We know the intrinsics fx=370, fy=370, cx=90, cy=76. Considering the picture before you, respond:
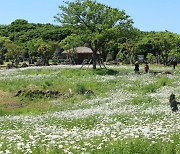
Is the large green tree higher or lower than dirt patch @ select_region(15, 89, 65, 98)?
higher

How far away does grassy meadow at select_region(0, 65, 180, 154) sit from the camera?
8.85m

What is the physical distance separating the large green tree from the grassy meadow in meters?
5.33

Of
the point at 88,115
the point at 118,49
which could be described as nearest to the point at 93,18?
the point at 88,115

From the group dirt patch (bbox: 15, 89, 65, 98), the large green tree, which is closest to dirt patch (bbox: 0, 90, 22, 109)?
dirt patch (bbox: 15, 89, 65, 98)

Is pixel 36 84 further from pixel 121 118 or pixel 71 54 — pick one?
pixel 71 54

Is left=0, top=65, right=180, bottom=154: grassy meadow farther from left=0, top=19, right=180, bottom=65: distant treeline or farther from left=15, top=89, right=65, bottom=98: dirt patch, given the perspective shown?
left=0, top=19, right=180, bottom=65: distant treeline

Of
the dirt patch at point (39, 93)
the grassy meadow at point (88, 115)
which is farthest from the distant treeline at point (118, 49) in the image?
the dirt patch at point (39, 93)

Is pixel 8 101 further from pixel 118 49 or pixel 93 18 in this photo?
pixel 118 49

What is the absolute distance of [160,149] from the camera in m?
8.60

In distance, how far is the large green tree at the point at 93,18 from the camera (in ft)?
148

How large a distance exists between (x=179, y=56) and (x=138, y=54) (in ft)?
41.2

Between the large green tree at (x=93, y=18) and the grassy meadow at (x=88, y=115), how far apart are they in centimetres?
533

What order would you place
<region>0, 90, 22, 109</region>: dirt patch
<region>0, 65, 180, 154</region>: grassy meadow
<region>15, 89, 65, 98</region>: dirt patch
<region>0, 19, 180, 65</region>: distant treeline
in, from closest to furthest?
<region>0, 65, 180, 154</region>: grassy meadow → <region>0, 90, 22, 109</region>: dirt patch → <region>15, 89, 65, 98</region>: dirt patch → <region>0, 19, 180, 65</region>: distant treeline

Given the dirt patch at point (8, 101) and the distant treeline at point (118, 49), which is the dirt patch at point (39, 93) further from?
the distant treeline at point (118, 49)
